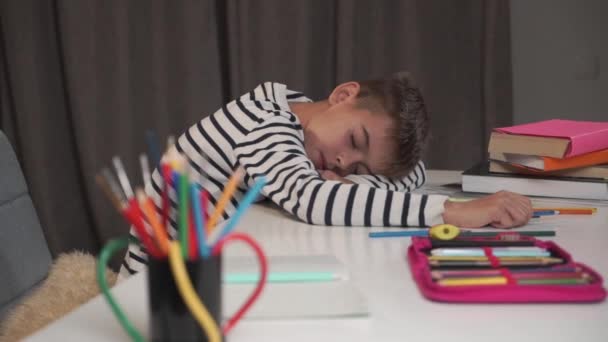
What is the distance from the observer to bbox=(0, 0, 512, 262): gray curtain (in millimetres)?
1901

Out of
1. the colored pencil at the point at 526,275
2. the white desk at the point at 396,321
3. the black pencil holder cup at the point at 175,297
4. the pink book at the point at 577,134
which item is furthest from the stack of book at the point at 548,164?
the black pencil holder cup at the point at 175,297

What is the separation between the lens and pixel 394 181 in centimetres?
116

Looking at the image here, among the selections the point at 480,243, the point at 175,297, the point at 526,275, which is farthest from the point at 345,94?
the point at 175,297

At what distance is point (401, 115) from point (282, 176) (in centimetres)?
31

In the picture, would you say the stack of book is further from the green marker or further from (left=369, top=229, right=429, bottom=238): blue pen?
the green marker

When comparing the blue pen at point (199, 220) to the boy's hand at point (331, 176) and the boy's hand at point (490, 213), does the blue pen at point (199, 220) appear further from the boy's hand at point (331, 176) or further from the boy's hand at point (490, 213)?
the boy's hand at point (331, 176)

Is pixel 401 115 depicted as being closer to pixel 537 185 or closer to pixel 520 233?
pixel 537 185

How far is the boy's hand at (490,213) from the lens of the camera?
845 millimetres

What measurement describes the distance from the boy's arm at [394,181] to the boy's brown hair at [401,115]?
0.01 metres

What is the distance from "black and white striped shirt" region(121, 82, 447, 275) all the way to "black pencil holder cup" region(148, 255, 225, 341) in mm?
473

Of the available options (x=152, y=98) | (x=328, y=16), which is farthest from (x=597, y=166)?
(x=152, y=98)

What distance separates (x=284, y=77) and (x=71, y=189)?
852 millimetres

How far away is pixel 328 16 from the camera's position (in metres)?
1.97

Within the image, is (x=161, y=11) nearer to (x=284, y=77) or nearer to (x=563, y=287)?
(x=284, y=77)
